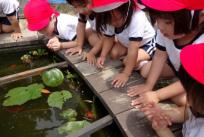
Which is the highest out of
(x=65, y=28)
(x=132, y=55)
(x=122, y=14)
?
(x=122, y=14)

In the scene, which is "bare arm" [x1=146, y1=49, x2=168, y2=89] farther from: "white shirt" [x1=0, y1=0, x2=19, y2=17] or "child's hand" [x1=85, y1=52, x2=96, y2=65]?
"white shirt" [x1=0, y1=0, x2=19, y2=17]

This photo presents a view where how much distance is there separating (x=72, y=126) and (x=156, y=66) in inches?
27.7

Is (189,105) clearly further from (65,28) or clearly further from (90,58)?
(65,28)

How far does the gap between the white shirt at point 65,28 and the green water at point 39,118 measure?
67 cm

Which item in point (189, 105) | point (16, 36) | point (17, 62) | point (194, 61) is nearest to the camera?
point (194, 61)

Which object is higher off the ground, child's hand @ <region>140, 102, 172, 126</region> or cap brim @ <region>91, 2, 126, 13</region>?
cap brim @ <region>91, 2, 126, 13</region>

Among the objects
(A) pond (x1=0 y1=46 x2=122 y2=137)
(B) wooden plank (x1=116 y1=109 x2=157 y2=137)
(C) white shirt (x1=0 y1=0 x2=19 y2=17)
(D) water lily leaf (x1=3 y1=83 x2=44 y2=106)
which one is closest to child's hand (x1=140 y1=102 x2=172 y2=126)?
(B) wooden plank (x1=116 y1=109 x2=157 y2=137)

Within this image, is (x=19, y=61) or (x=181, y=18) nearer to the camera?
(x=181, y=18)

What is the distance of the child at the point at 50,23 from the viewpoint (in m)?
3.09

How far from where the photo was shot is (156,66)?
7.63ft

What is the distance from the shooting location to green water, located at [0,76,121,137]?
244cm

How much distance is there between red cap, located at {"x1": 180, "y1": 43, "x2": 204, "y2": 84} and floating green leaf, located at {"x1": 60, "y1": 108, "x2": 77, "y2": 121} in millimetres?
1237

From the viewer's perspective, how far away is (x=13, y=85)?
297 cm

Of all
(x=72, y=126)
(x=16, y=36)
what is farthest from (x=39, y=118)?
(x=16, y=36)
